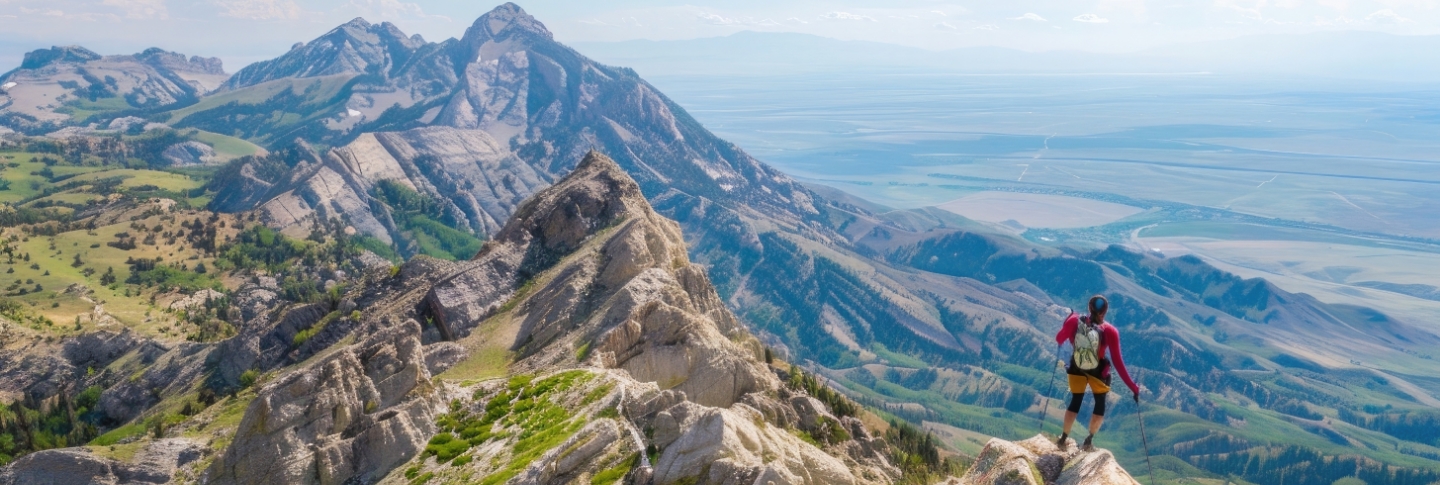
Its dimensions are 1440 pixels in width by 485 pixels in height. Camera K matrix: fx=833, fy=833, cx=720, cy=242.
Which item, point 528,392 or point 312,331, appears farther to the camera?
point 312,331

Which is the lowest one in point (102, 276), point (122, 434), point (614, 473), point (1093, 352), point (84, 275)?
point (102, 276)

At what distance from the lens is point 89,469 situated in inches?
1998

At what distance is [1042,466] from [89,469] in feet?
180

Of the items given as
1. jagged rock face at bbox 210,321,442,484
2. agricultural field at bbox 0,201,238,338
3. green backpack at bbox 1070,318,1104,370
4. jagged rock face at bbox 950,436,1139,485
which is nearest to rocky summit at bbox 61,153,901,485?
jagged rock face at bbox 210,321,442,484

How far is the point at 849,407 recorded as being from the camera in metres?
62.4

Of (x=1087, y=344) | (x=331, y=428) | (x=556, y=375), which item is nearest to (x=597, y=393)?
(x=556, y=375)

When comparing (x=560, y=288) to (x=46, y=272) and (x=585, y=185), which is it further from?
(x=46, y=272)

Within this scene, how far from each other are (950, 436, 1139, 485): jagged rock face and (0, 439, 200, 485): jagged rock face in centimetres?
4789

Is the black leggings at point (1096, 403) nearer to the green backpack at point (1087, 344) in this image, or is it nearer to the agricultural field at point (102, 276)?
the green backpack at point (1087, 344)

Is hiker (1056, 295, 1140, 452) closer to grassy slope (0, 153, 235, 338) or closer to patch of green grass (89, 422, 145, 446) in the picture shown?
patch of green grass (89, 422, 145, 446)

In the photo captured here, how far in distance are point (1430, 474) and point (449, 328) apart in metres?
231

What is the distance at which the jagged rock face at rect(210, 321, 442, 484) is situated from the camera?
138 ft

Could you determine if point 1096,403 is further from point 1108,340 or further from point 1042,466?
point 1042,466

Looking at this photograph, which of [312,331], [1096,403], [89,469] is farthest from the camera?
[312,331]
